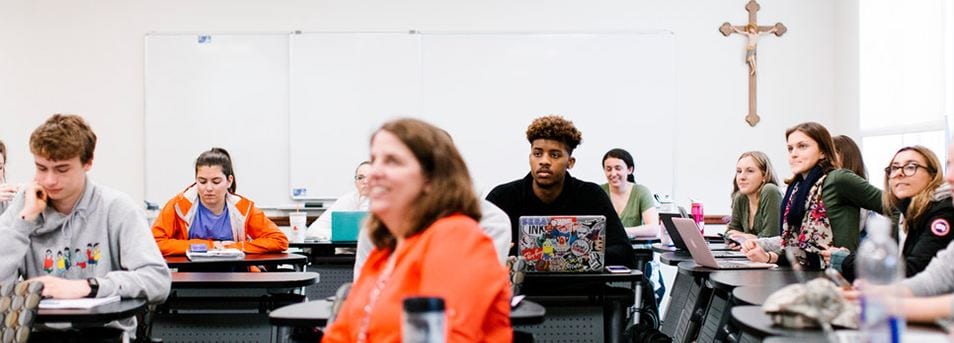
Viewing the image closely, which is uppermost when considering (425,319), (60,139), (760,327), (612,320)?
(60,139)

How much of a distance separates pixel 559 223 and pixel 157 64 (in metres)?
4.64

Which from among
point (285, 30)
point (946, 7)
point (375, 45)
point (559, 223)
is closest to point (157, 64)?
point (285, 30)

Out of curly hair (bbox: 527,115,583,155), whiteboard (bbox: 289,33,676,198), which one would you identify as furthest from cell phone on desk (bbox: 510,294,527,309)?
whiteboard (bbox: 289,33,676,198)

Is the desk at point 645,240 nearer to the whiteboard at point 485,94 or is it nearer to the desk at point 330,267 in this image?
the whiteboard at point 485,94

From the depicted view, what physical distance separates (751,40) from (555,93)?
152 cm

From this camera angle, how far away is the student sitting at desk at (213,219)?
4781 mm

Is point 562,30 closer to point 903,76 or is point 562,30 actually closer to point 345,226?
point 903,76

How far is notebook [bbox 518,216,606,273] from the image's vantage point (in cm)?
357

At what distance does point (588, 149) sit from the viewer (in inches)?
284

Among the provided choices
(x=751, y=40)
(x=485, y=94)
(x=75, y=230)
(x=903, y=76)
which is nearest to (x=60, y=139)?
(x=75, y=230)

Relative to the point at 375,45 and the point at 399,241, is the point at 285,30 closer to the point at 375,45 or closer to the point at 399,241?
the point at 375,45

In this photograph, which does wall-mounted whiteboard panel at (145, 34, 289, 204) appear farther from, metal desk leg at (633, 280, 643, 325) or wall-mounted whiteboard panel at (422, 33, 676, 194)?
metal desk leg at (633, 280, 643, 325)

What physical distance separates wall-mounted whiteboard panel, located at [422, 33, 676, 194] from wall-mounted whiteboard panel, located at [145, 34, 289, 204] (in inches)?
46.3

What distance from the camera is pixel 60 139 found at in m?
2.81
